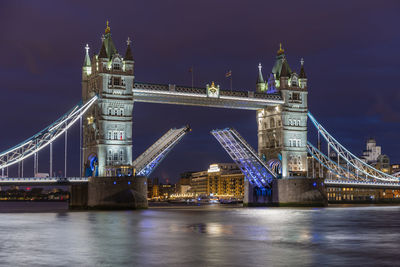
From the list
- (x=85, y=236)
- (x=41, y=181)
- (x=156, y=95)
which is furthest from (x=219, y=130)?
(x=85, y=236)

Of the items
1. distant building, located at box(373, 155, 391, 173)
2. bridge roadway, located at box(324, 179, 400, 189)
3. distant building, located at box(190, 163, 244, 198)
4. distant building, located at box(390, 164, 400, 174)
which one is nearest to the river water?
bridge roadway, located at box(324, 179, 400, 189)

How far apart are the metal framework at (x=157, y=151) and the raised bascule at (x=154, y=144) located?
0.35 ft

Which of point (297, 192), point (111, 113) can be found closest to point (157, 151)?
point (111, 113)

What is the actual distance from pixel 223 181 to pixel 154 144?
11761 centimetres

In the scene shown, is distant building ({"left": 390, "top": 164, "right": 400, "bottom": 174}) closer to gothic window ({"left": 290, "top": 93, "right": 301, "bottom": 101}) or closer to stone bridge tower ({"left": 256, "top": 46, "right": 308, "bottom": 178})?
stone bridge tower ({"left": 256, "top": 46, "right": 308, "bottom": 178})

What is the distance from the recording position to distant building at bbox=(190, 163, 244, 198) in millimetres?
174500

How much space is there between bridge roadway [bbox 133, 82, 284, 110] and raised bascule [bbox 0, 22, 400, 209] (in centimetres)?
11

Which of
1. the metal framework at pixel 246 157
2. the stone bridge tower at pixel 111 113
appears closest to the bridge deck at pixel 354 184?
the metal framework at pixel 246 157

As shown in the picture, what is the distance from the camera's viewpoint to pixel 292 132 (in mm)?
79625

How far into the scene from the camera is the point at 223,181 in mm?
184125

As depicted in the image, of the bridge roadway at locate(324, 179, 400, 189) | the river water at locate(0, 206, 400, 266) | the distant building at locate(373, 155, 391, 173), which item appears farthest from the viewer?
the distant building at locate(373, 155, 391, 173)

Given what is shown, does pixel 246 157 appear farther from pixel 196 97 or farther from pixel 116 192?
pixel 116 192

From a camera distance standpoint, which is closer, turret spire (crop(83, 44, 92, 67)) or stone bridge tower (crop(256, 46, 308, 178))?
turret spire (crop(83, 44, 92, 67))

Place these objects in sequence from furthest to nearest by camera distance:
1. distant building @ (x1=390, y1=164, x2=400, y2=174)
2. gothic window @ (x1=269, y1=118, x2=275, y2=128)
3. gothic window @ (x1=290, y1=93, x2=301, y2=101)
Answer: distant building @ (x1=390, y1=164, x2=400, y2=174) < gothic window @ (x1=269, y1=118, x2=275, y2=128) < gothic window @ (x1=290, y1=93, x2=301, y2=101)
